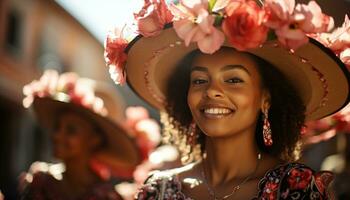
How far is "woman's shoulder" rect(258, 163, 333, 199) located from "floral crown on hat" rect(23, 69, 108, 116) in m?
2.33

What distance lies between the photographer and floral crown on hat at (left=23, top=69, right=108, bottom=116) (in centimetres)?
503

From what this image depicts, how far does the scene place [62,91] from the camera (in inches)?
202

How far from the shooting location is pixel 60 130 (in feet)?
16.5

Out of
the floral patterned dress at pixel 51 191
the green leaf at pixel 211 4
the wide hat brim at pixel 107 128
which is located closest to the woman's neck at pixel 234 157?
the green leaf at pixel 211 4

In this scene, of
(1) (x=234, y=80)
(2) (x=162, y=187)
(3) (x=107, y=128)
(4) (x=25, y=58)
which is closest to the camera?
(1) (x=234, y=80)

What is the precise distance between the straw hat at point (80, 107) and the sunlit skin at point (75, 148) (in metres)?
0.07

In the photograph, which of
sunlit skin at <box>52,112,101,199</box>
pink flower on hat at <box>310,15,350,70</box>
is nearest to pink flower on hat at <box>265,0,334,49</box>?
pink flower on hat at <box>310,15,350,70</box>

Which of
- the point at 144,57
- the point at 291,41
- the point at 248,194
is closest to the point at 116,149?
the point at 144,57

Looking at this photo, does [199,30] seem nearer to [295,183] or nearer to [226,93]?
[226,93]

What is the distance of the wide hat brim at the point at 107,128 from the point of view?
5.02m

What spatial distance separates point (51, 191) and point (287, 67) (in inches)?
80.9

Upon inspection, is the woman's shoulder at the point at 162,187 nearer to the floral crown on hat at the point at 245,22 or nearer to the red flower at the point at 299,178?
the red flower at the point at 299,178

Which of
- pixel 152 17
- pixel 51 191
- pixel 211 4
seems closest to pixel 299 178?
pixel 211 4

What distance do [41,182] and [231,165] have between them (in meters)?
1.82
